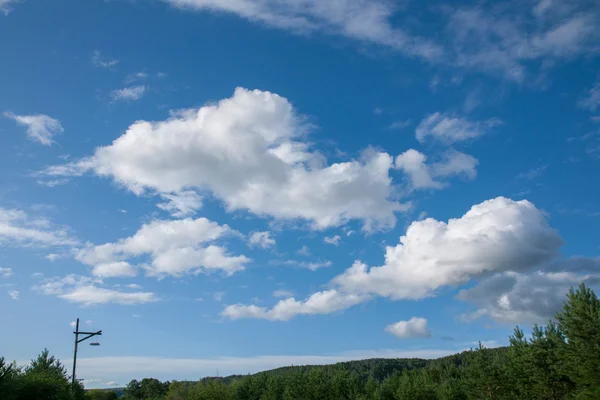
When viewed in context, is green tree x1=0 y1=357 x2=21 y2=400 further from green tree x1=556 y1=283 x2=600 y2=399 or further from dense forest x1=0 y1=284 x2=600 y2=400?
green tree x1=556 y1=283 x2=600 y2=399

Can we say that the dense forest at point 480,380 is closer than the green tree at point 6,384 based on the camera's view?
No

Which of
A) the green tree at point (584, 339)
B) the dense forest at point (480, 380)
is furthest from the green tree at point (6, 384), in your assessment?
the green tree at point (584, 339)

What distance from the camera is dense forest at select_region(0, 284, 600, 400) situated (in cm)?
3159

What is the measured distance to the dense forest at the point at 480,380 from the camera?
3159 cm

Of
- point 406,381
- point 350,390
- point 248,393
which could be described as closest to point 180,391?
point 248,393

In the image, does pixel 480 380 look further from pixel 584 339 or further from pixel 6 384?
pixel 6 384

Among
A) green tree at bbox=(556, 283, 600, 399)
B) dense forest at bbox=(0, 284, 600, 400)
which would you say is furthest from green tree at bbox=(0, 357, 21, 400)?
green tree at bbox=(556, 283, 600, 399)

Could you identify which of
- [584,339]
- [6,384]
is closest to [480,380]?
[584,339]

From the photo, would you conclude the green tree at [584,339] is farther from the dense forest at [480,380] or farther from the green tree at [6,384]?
the green tree at [6,384]

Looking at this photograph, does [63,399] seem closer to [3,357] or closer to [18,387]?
[18,387]

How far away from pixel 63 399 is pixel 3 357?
25.8 ft

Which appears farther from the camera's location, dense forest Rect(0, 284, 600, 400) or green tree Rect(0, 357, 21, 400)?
dense forest Rect(0, 284, 600, 400)

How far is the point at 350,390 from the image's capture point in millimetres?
72000

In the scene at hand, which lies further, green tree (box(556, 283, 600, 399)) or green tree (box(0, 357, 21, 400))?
green tree (box(556, 283, 600, 399))
